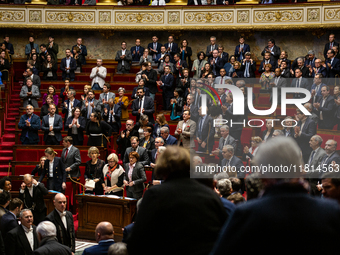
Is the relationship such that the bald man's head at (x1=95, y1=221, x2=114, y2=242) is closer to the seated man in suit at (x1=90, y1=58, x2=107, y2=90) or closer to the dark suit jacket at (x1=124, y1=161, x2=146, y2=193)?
the dark suit jacket at (x1=124, y1=161, x2=146, y2=193)

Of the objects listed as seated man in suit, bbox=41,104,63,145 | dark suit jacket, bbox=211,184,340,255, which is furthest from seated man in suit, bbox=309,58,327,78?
dark suit jacket, bbox=211,184,340,255

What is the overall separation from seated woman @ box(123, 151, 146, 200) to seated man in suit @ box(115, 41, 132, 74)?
20.7 ft

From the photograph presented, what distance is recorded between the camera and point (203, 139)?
8062 mm

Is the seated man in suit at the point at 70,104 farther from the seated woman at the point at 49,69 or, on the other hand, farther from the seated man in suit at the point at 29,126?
the seated woman at the point at 49,69

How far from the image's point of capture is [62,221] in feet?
17.3

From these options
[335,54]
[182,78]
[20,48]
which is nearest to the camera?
[335,54]

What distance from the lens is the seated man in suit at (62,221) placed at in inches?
203

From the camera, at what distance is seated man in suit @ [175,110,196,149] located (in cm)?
815

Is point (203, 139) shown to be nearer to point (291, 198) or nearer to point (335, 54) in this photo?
point (335, 54)

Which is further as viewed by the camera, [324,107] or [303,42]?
[303,42]

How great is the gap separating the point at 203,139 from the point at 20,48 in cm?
944

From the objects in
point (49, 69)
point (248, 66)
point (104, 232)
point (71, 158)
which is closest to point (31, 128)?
point (71, 158)

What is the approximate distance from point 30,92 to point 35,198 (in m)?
4.64

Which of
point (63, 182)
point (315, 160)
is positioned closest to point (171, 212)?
point (315, 160)
